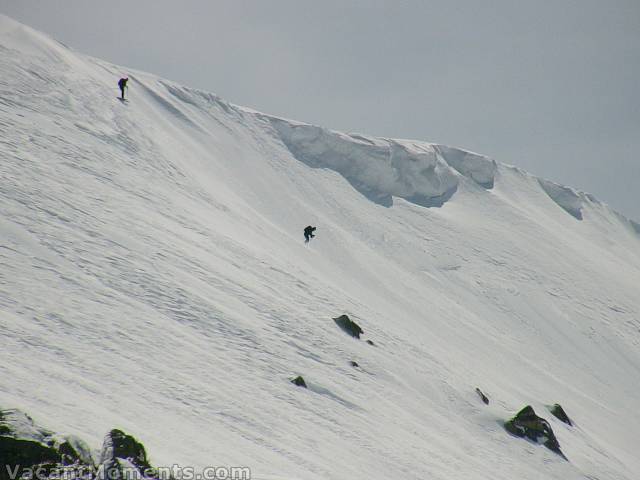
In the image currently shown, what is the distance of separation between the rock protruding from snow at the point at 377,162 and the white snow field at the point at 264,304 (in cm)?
52

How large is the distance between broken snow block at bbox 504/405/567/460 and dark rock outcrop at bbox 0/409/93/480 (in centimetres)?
1796

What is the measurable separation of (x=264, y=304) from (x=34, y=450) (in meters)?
13.3

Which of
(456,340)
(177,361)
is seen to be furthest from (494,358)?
(177,361)

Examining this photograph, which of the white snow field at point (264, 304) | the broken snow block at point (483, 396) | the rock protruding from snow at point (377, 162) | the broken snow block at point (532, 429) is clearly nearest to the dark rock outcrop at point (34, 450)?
the white snow field at point (264, 304)

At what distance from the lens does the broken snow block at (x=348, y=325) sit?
22.1m

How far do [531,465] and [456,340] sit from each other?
42.1 ft

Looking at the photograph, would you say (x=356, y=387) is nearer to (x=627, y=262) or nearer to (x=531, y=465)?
(x=531, y=465)

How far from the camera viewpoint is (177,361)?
510 inches

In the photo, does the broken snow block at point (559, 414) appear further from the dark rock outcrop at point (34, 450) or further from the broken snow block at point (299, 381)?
the dark rock outcrop at point (34, 450)

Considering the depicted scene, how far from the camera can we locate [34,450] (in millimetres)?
6820

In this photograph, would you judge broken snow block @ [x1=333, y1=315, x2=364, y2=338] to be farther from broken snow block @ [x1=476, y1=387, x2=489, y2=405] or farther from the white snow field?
broken snow block @ [x1=476, y1=387, x2=489, y2=405]

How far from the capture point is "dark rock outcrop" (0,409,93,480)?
6.64 metres

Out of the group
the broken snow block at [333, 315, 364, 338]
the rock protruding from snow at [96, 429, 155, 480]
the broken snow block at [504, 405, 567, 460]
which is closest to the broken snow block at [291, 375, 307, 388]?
the broken snow block at [333, 315, 364, 338]

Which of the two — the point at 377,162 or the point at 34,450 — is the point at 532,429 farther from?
the point at 377,162
